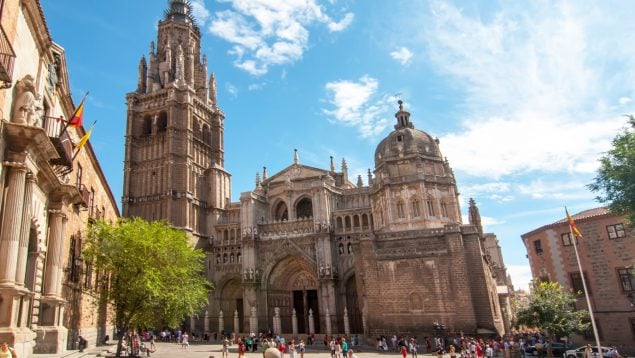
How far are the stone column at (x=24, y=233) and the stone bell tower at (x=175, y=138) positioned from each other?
32.1m

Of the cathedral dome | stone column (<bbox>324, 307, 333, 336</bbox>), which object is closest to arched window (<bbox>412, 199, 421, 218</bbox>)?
the cathedral dome

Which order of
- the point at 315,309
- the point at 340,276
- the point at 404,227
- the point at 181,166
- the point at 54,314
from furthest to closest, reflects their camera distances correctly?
1. the point at 181,166
2. the point at 315,309
3. the point at 340,276
4. the point at 404,227
5. the point at 54,314

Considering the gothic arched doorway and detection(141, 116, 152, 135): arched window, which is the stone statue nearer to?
the gothic arched doorway

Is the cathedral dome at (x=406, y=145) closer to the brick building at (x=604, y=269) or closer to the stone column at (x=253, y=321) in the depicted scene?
the brick building at (x=604, y=269)

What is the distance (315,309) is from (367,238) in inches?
619

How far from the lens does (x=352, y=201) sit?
45.1 meters

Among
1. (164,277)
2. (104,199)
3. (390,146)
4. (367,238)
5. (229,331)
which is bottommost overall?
(229,331)

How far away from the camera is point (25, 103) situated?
12.7m

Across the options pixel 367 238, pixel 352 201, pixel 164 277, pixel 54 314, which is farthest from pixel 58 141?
pixel 352 201

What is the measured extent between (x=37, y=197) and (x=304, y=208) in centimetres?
3398

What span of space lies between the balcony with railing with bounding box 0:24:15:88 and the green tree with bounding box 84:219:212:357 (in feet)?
38.2

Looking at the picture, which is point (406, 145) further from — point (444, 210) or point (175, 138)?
point (175, 138)

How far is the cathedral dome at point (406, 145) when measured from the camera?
36719 millimetres

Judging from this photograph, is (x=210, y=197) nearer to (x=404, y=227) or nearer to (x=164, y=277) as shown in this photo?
(x=404, y=227)
